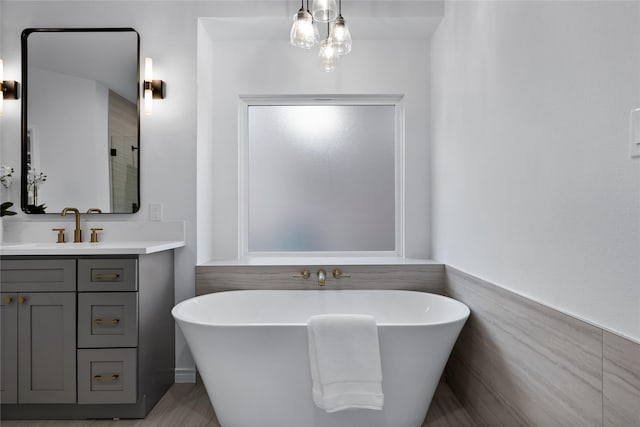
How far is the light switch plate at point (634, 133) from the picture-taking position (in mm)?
1037

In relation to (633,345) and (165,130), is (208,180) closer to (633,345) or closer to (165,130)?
(165,130)

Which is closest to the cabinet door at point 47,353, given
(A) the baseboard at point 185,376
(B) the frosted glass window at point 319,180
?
(A) the baseboard at point 185,376

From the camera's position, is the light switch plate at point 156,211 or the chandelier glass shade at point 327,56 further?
the light switch plate at point 156,211

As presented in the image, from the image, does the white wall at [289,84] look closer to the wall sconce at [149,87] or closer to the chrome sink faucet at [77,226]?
the wall sconce at [149,87]

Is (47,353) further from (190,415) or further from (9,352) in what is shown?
(190,415)

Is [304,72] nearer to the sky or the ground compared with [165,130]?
nearer to the sky

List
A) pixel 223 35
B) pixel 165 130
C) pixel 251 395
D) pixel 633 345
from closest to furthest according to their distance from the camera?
pixel 633 345, pixel 251 395, pixel 165 130, pixel 223 35

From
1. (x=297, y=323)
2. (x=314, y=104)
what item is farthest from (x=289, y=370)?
(x=314, y=104)

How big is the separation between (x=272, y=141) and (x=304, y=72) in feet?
1.78

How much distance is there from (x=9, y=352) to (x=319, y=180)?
6.75ft

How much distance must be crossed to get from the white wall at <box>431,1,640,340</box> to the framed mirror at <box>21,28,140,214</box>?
198cm

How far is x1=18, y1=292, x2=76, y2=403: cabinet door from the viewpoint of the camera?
2.05 m

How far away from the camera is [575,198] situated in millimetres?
1295

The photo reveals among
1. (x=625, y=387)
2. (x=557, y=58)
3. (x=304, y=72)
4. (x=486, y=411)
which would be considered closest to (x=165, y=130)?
(x=304, y=72)
